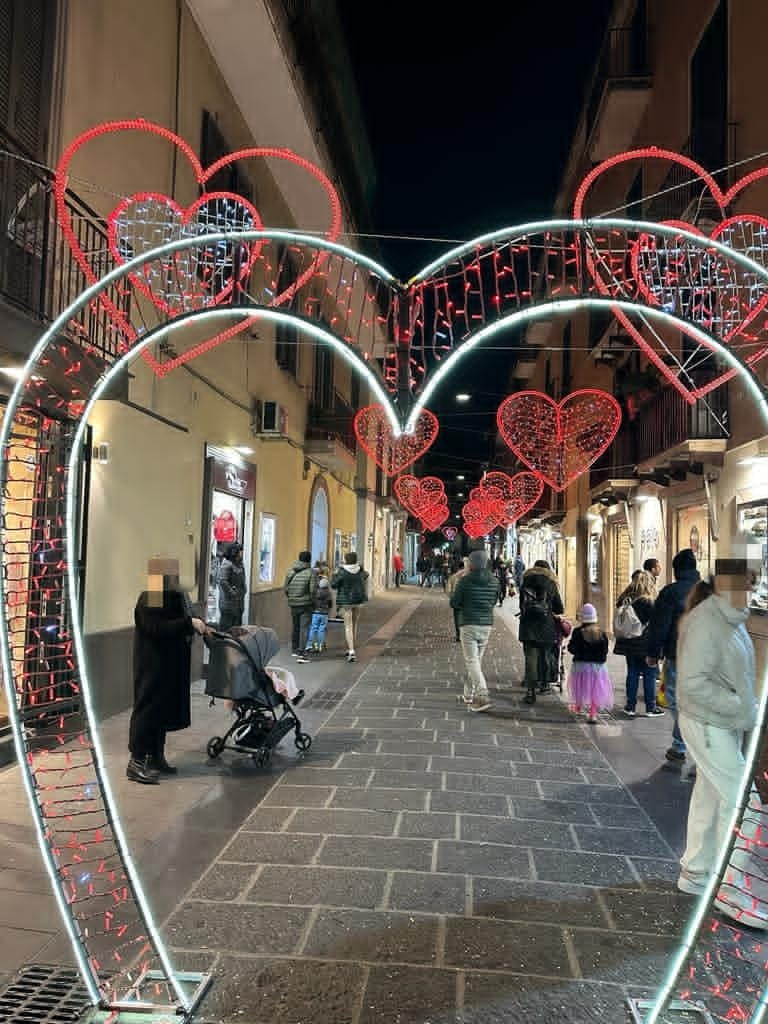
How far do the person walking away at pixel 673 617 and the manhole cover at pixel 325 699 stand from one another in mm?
3716

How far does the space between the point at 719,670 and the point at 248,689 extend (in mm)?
3674

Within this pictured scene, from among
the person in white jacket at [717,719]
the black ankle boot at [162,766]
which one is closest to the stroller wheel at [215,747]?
the black ankle boot at [162,766]

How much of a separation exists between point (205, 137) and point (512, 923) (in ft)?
→ 35.9

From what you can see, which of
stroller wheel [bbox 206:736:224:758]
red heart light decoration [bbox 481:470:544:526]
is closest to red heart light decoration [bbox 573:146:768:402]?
stroller wheel [bbox 206:736:224:758]

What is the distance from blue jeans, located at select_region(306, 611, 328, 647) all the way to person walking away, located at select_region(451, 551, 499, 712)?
4.28 metres

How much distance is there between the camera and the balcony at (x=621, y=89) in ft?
50.3

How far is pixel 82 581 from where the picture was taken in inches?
281

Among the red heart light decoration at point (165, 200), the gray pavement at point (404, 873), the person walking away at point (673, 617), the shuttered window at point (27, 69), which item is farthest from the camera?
the person walking away at point (673, 617)

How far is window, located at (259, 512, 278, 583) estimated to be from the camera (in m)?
13.9

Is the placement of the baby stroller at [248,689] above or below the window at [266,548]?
below

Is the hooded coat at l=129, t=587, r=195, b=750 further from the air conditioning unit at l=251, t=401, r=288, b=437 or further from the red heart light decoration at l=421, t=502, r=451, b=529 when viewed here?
the red heart light decoration at l=421, t=502, r=451, b=529

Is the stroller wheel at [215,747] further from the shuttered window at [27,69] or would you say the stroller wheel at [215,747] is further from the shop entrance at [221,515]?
the shuttered window at [27,69]

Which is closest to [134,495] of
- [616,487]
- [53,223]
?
[53,223]

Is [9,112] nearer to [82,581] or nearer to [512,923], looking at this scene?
[82,581]
